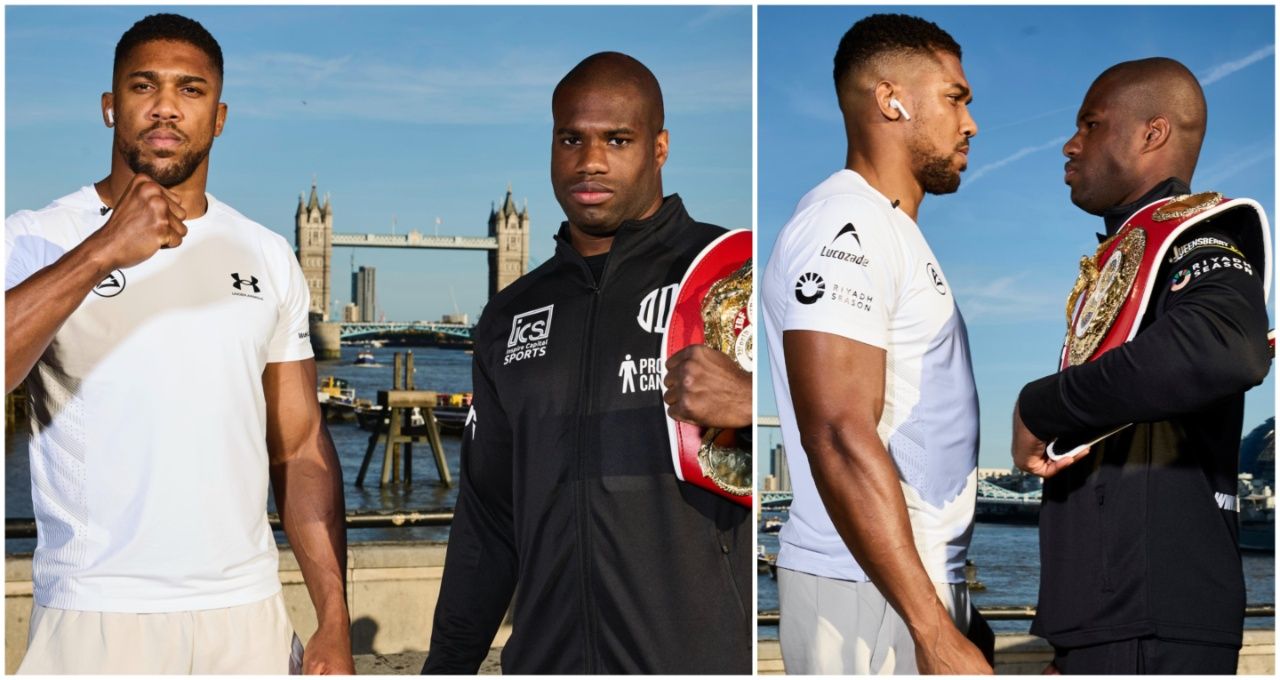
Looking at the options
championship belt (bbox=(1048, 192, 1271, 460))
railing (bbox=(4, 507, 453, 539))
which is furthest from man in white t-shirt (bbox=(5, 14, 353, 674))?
championship belt (bbox=(1048, 192, 1271, 460))

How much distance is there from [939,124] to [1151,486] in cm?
93

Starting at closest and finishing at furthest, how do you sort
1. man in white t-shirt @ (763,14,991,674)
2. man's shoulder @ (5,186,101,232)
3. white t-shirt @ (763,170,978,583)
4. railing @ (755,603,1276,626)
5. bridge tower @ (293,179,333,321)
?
man in white t-shirt @ (763,14,991,674) < white t-shirt @ (763,170,978,583) < man's shoulder @ (5,186,101,232) < railing @ (755,603,1276,626) < bridge tower @ (293,179,333,321)

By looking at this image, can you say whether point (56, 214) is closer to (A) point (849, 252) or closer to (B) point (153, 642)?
(B) point (153, 642)

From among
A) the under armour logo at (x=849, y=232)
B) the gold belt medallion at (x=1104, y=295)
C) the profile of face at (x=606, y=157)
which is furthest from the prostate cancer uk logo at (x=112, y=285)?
the gold belt medallion at (x=1104, y=295)

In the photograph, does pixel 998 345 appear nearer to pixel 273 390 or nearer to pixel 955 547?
pixel 955 547

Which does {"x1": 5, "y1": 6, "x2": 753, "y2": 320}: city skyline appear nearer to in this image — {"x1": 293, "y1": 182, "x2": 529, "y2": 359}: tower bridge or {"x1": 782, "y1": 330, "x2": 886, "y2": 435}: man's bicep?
{"x1": 293, "y1": 182, "x2": 529, "y2": 359}: tower bridge

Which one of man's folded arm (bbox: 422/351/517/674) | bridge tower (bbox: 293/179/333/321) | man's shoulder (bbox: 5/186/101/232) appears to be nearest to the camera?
man's shoulder (bbox: 5/186/101/232)

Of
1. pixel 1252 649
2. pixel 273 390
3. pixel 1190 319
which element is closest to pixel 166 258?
pixel 273 390

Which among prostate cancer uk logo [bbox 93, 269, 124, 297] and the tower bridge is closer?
prostate cancer uk logo [bbox 93, 269, 124, 297]

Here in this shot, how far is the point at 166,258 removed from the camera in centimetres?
298

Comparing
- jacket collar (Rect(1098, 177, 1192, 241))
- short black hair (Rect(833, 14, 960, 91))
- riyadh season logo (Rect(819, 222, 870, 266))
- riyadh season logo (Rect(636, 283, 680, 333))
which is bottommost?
riyadh season logo (Rect(636, 283, 680, 333))

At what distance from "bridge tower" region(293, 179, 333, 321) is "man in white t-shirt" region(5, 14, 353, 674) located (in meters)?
0.50

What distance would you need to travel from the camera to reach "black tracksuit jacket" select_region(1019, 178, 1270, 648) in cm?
268

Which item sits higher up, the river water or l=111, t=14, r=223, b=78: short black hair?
l=111, t=14, r=223, b=78: short black hair
